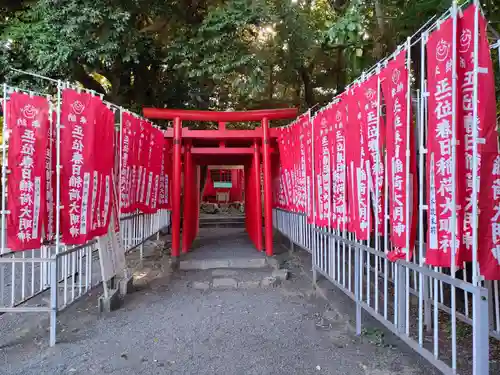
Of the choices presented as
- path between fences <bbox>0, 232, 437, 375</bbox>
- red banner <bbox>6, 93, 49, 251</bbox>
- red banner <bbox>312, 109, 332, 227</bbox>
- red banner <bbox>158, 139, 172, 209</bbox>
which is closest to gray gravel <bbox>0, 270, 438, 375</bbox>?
path between fences <bbox>0, 232, 437, 375</bbox>

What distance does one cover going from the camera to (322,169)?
209 inches

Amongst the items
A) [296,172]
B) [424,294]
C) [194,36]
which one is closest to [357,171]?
[424,294]

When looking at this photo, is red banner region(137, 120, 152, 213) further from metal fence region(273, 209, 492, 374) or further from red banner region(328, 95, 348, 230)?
red banner region(328, 95, 348, 230)

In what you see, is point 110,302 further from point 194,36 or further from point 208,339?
point 194,36

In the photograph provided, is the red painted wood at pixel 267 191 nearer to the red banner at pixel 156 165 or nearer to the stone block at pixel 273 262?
the stone block at pixel 273 262

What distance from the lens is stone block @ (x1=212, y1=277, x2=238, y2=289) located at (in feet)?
21.8

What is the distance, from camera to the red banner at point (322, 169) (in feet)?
16.6

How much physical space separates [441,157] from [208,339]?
3.17m

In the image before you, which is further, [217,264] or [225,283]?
[217,264]

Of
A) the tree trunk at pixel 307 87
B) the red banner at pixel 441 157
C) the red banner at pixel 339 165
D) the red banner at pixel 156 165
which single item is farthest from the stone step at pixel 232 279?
the tree trunk at pixel 307 87

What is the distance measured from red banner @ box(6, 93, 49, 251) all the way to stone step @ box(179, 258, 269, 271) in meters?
3.64

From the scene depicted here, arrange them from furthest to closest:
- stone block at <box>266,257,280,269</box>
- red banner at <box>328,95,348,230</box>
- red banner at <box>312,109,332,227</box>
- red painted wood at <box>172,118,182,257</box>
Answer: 1. red painted wood at <box>172,118,182,257</box>
2. stone block at <box>266,257,280,269</box>
3. red banner at <box>312,109,332,227</box>
4. red banner at <box>328,95,348,230</box>

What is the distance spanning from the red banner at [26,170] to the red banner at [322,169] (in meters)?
3.32

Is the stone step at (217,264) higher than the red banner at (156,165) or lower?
lower
